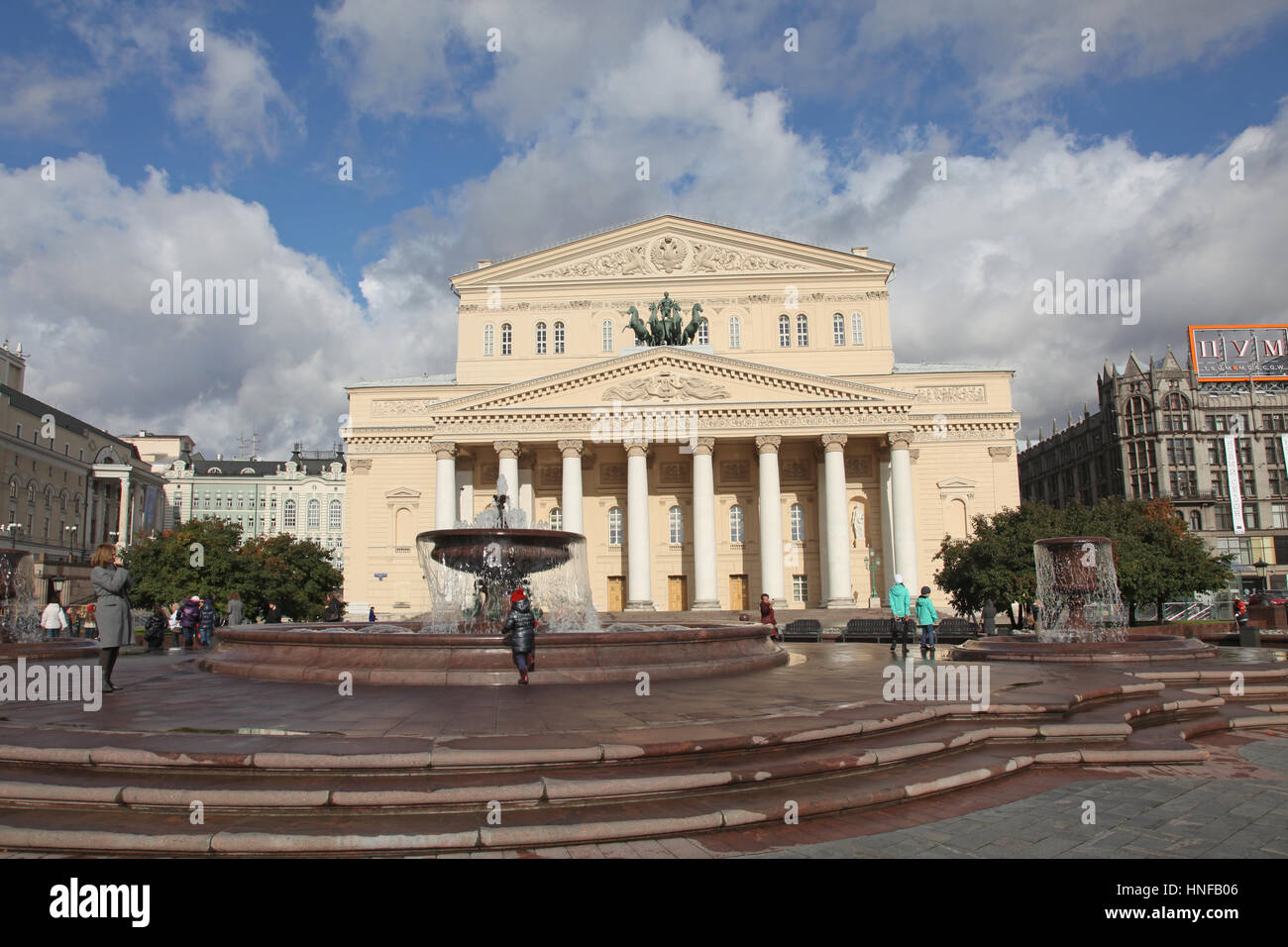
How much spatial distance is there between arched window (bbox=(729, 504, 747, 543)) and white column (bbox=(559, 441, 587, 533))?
30.6ft

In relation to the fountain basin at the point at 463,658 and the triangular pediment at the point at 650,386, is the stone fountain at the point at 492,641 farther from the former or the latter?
the triangular pediment at the point at 650,386

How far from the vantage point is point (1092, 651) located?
1536 centimetres

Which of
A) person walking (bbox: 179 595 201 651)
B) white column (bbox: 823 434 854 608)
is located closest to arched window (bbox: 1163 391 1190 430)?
white column (bbox: 823 434 854 608)

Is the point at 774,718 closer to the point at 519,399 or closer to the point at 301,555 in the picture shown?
the point at 519,399

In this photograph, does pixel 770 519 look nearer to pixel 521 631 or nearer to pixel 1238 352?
pixel 521 631

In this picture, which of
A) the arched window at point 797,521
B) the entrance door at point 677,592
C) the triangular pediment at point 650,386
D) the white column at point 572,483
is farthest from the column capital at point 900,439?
the white column at point 572,483

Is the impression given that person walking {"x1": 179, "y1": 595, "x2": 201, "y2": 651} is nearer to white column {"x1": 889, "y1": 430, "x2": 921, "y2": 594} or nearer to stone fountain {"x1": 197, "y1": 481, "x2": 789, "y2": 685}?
stone fountain {"x1": 197, "y1": 481, "x2": 789, "y2": 685}

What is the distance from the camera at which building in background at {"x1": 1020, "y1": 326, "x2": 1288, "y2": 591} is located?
73.1 m

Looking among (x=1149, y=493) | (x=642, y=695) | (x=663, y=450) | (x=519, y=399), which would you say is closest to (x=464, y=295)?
(x=519, y=399)

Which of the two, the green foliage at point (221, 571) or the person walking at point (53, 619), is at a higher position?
the green foliage at point (221, 571)

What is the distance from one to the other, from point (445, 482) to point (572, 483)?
672 centimetres

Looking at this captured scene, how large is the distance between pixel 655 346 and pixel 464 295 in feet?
46.1

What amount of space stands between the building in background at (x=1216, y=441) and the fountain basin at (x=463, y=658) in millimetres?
69364

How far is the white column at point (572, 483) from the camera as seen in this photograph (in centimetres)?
4344
